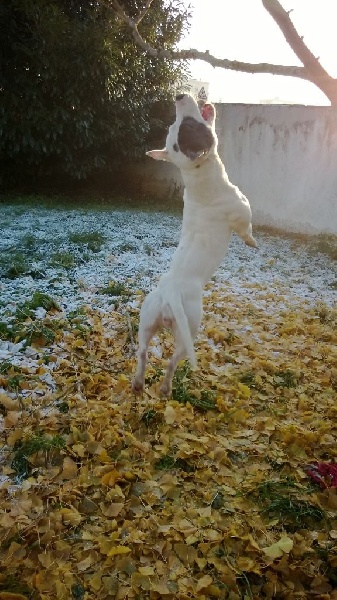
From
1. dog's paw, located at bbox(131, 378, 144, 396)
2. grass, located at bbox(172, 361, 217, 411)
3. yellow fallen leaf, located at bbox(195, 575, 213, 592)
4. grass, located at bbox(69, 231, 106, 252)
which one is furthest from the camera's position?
grass, located at bbox(69, 231, 106, 252)

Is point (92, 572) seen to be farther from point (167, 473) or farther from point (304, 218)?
point (304, 218)

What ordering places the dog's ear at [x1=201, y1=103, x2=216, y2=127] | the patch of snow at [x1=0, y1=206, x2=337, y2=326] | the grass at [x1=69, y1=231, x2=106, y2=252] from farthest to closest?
the grass at [x1=69, y1=231, x2=106, y2=252] → the patch of snow at [x1=0, y1=206, x2=337, y2=326] → the dog's ear at [x1=201, y1=103, x2=216, y2=127]

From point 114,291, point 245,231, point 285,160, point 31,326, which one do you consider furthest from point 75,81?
point 245,231

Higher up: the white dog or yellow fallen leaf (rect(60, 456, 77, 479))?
the white dog

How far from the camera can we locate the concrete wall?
8.09 meters

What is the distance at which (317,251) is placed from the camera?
746 cm

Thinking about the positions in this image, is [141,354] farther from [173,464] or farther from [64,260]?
[64,260]

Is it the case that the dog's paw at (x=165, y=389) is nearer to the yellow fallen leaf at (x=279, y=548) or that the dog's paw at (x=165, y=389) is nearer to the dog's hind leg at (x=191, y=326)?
the dog's hind leg at (x=191, y=326)

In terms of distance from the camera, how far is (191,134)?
7.16 ft

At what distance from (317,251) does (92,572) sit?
20.6 feet

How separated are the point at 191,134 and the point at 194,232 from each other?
→ 1.49 ft

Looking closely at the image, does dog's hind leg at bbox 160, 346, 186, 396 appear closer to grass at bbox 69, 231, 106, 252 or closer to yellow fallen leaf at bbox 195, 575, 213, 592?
yellow fallen leaf at bbox 195, 575, 213, 592

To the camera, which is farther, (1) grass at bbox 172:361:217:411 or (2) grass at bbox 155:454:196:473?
(1) grass at bbox 172:361:217:411

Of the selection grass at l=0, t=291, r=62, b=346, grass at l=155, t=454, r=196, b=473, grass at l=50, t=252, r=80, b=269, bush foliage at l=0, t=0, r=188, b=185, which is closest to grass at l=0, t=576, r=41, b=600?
grass at l=155, t=454, r=196, b=473
